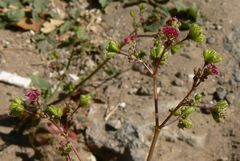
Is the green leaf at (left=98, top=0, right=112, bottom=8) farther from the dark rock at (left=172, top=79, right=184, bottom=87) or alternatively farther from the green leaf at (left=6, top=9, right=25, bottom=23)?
the dark rock at (left=172, top=79, right=184, bottom=87)

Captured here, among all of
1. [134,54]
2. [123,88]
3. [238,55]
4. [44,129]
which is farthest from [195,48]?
[134,54]

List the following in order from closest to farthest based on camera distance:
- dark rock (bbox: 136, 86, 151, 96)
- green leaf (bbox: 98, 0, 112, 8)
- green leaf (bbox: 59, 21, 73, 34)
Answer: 1. dark rock (bbox: 136, 86, 151, 96)
2. green leaf (bbox: 59, 21, 73, 34)
3. green leaf (bbox: 98, 0, 112, 8)

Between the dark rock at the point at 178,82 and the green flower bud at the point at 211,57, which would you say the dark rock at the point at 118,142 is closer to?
the dark rock at the point at 178,82

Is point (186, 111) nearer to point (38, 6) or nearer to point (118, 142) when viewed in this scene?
point (118, 142)

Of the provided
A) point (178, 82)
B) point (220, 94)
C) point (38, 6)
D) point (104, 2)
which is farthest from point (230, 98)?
point (38, 6)

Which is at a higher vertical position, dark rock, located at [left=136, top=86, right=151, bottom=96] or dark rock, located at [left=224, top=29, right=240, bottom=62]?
dark rock, located at [left=224, top=29, right=240, bottom=62]

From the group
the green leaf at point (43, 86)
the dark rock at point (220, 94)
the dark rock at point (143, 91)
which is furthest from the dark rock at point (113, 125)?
the dark rock at point (220, 94)

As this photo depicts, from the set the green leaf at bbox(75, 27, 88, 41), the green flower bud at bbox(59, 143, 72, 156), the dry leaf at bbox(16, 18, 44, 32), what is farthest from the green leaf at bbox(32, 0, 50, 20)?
the green flower bud at bbox(59, 143, 72, 156)
